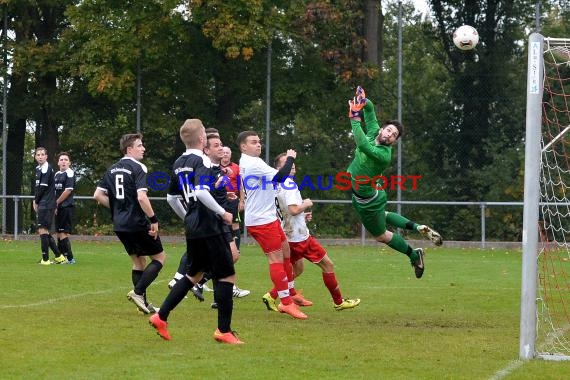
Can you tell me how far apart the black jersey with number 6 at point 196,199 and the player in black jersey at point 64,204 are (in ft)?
31.3

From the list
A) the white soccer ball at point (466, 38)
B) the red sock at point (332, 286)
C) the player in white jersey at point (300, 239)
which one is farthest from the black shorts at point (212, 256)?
the white soccer ball at point (466, 38)

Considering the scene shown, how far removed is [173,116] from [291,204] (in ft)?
50.0

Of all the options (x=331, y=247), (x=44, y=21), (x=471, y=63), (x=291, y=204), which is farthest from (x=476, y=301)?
(x=44, y=21)

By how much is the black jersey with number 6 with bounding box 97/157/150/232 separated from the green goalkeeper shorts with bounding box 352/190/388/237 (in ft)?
8.07

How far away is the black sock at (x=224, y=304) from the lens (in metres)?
9.17

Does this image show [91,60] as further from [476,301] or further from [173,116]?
[476,301]

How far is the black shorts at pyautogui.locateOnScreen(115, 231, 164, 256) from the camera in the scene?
1134 cm

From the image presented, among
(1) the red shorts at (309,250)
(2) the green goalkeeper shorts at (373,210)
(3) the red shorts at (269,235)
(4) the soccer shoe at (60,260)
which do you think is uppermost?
(2) the green goalkeeper shorts at (373,210)

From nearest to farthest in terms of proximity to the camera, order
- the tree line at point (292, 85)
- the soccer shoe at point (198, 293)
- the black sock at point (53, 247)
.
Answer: the soccer shoe at point (198, 293) → the black sock at point (53, 247) → the tree line at point (292, 85)

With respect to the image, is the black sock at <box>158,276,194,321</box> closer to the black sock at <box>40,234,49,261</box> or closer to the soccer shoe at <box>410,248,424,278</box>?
the soccer shoe at <box>410,248,424,278</box>

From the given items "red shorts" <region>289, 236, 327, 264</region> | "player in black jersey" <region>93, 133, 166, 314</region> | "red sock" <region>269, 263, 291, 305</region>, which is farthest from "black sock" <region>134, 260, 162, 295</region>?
"red shorts" <region>289, 236, 327, 264</region>

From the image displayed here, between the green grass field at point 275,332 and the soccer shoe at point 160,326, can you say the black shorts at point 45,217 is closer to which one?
the green grass field at point 275,332

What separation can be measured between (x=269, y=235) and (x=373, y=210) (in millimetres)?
1588

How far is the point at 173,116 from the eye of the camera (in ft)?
87.4
